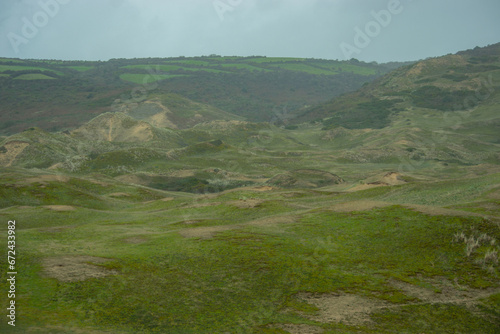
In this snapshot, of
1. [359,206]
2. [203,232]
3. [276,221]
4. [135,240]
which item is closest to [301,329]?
[203,232]

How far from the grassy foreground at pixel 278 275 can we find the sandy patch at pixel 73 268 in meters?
0.07

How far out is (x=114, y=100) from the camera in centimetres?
18038

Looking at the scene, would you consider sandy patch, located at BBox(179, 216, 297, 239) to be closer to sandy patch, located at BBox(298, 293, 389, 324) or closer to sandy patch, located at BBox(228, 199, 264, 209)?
sandy patch, located at BBox(228, 199, 264, 209)

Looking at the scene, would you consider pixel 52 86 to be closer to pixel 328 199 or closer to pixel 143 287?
pixel 328 199

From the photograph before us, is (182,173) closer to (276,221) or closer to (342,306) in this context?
(276,221)

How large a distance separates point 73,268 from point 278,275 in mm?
8381

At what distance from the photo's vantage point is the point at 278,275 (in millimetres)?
18359

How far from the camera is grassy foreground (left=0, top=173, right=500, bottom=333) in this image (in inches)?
566

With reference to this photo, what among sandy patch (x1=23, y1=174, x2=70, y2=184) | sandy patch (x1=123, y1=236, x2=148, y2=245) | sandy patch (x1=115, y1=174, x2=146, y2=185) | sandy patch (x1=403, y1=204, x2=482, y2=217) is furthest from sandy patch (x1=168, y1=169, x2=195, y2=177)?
sandy patch (x1=403, y1=204, x2=482, y2=217)

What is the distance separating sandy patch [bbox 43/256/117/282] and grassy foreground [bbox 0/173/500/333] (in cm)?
7

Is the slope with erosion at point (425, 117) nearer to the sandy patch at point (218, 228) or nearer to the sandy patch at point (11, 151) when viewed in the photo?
the sandy patch at point (11, 151)

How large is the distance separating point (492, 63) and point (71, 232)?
19951cm

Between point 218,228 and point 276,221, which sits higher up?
point 218,228

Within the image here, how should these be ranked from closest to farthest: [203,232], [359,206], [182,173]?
[203,232] → [359,206] → [182,173]
